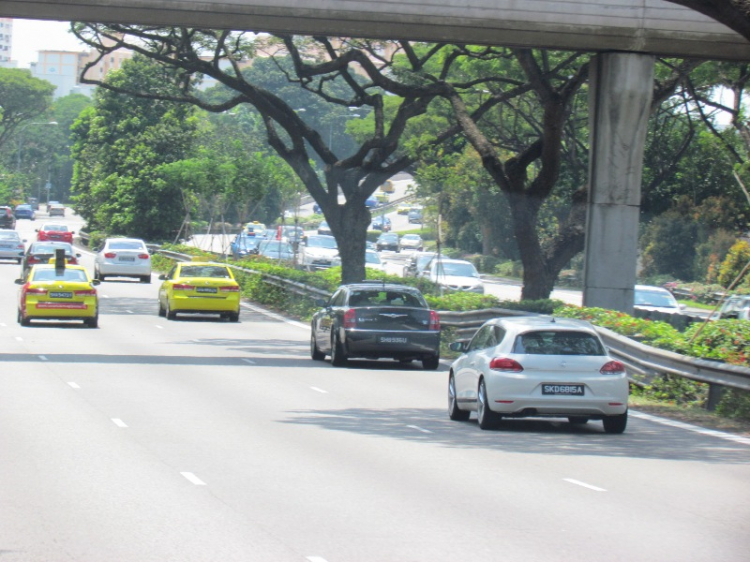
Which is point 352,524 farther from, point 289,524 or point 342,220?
point 342,220

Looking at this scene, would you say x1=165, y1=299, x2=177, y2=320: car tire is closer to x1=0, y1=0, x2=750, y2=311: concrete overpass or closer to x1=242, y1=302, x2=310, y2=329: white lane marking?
x1=242, y1=302, x2=310, y2=329: white lane marking

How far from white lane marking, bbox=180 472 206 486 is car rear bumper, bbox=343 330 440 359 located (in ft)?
39.6

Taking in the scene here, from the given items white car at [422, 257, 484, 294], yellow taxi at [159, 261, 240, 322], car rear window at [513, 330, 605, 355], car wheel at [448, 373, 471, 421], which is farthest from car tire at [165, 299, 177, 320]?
car rear window at [513, 330, 605, 355]

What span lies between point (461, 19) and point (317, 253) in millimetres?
36195

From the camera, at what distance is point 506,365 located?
15.2 metres

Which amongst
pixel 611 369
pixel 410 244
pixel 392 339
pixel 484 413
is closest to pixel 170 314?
pixel 392 339

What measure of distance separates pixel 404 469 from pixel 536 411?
3436 mm

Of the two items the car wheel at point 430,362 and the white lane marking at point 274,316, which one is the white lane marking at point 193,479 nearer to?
the car wheel at point 430,362

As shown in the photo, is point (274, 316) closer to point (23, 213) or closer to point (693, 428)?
point (693, 428)

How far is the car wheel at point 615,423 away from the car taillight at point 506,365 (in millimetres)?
1228

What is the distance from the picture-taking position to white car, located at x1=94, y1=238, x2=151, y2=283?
49688 millimetres

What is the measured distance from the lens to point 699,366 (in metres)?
17.4

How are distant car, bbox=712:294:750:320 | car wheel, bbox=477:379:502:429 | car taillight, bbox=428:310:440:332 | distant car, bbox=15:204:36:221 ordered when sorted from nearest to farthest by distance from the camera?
car wheel, bbox=477:379:502:429 → car taillight, bbox=428:310:440:332 → distant car, bbox=712:294:750:320 → distant car, bbox=15:204:36:221

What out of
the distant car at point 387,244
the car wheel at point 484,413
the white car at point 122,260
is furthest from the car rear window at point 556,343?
the distant car at point 387,244
